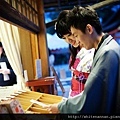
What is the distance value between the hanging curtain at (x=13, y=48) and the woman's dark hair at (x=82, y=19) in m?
1.70

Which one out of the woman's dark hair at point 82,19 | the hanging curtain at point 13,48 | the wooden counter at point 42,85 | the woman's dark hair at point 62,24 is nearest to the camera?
the woman's dark hair at point 82,19

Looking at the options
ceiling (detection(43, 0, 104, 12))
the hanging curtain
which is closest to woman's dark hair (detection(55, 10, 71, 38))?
the hanging curtain

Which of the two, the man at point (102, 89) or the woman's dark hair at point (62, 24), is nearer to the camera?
the man at point (102, 89)

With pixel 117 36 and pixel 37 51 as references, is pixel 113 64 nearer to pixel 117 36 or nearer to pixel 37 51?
pixel 37 51

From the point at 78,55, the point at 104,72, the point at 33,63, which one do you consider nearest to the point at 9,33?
the point at 33,63

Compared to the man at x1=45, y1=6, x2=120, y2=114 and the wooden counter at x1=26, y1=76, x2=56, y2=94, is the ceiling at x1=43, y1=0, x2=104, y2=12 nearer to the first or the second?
the wooden counter at x1=26, y1=76, x2=56, y2=94

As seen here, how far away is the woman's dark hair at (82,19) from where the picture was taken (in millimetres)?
1303

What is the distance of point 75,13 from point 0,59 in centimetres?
199

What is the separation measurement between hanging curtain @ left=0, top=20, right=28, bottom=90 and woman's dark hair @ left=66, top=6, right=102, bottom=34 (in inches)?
67.1

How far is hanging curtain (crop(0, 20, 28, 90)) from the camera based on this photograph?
2883 mm

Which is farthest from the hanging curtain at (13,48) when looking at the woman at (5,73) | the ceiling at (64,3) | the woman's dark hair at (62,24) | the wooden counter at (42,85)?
the ceiling at (64,3)

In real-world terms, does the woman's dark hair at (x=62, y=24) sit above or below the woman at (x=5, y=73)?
above

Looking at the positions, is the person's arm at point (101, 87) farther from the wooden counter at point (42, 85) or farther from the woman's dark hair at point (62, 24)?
the wooden counter at point (42, 85)

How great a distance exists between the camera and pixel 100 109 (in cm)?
116
